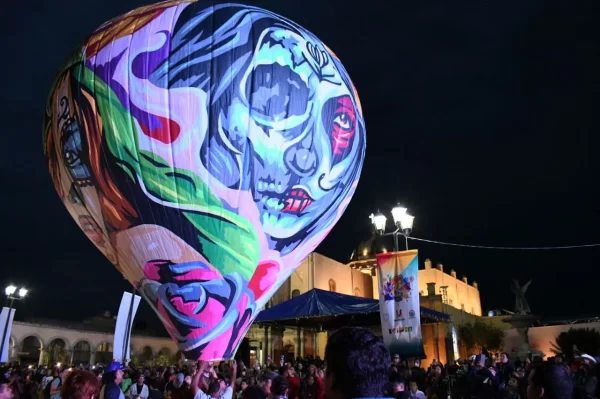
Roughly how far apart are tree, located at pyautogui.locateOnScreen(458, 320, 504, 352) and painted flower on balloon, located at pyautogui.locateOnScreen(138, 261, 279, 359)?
40.8 metres

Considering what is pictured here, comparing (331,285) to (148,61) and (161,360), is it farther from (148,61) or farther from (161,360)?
(148,61)

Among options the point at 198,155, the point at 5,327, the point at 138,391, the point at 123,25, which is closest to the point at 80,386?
the point at 198,155

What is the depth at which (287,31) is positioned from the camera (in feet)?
38.1

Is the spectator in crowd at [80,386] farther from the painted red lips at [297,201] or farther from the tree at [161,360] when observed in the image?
the tree at [161,360]

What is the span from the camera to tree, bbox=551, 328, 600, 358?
43.0 meters

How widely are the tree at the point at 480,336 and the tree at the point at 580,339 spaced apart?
5125 mm

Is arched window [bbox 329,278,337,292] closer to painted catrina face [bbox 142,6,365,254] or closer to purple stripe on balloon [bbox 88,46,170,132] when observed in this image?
painted catrina face [bbox 142,6,365,254]

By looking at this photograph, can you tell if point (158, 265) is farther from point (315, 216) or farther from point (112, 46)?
point (112, 46)

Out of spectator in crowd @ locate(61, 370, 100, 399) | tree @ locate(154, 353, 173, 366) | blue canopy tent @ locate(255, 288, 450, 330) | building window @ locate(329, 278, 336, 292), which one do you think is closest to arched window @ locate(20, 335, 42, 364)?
tree @ locate(154, 353, 173, 366)

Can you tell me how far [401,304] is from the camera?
34.1 ft

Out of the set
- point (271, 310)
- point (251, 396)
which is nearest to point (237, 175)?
point (251, 396)

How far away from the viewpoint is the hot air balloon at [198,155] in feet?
33.3

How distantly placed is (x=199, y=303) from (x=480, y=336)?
43.7 m

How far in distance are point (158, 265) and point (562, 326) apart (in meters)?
45.6
